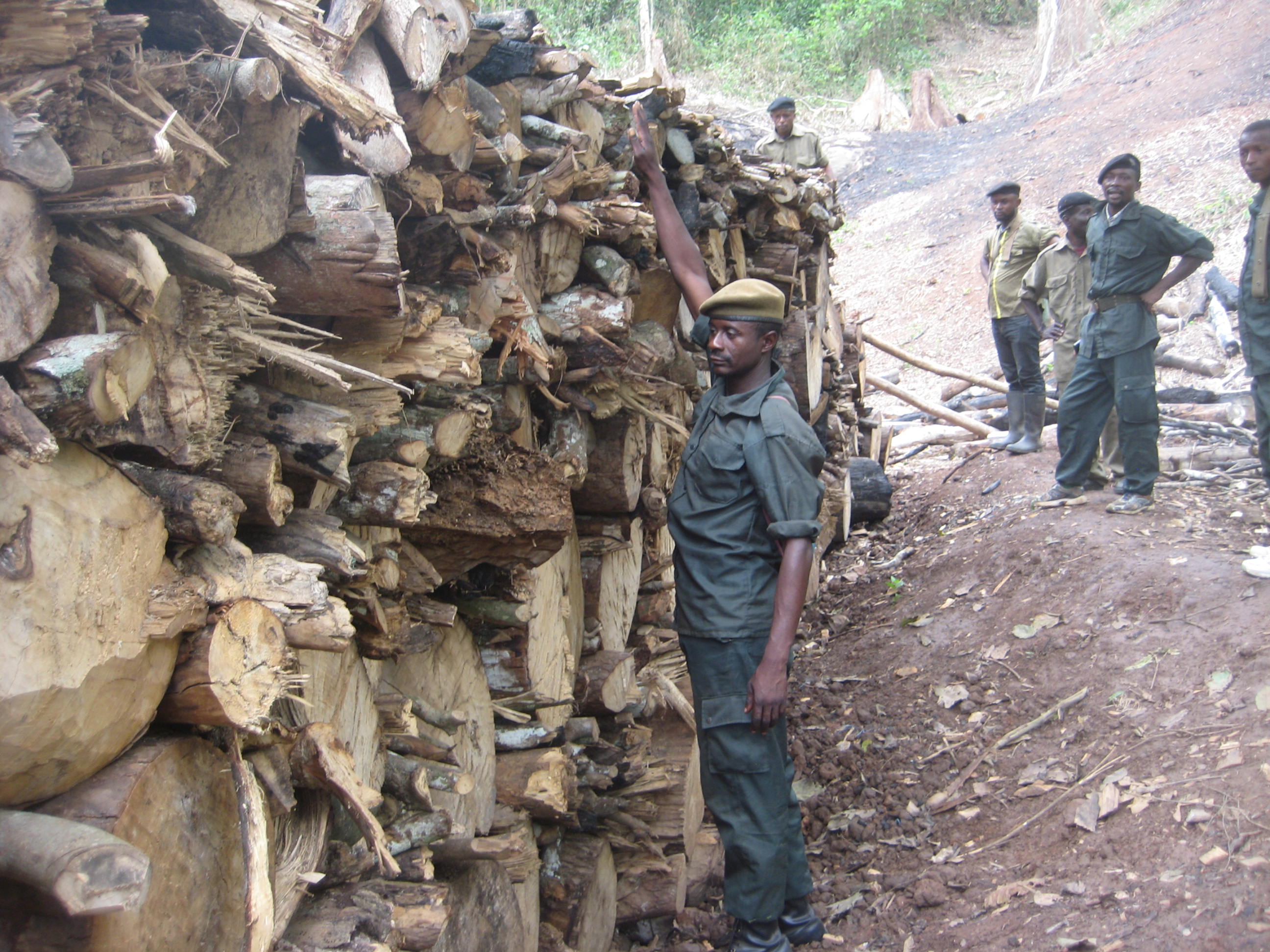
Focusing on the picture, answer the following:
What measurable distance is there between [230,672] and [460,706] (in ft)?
4.34

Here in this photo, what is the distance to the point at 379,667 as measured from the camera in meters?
2.35

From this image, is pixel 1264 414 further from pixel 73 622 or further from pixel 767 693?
pixel 73 622

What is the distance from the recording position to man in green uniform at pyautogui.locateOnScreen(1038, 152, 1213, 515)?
Answer: 573cm

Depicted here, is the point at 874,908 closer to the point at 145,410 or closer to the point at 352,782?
the point at 352,782

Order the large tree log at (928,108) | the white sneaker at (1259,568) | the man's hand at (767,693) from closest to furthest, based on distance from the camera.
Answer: the man's hand at (767,693), the white sneaker at (1259,568), the large tree log at (928,108)

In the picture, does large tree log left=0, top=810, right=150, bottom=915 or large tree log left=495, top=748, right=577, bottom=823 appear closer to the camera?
large tree log left=0, top=810, right=150, bottom=915

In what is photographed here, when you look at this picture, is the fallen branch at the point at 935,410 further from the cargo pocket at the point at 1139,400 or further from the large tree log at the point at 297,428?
the large tree log at the point at 297,428

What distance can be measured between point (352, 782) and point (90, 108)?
124cm

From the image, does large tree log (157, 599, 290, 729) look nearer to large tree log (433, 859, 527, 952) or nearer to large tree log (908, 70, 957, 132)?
large tree log (433, 859, 527, 952)

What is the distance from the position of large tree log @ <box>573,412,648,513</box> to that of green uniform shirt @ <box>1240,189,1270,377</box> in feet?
12.0

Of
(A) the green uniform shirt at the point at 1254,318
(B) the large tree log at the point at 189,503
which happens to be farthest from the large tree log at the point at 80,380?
(A) the green uniform shirt at the point at 1254,318

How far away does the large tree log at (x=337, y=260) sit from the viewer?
5.93 feet

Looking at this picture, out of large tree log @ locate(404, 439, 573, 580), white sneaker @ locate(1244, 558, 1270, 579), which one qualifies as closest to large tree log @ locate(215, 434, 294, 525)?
large tree log @ locate(404, 439, 573, 580)

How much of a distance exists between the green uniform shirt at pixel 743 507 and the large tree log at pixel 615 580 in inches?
19.5
